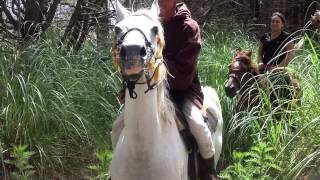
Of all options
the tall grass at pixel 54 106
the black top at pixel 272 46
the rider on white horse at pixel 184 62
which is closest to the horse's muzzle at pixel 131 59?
the rider on white horse at pixel 184 62

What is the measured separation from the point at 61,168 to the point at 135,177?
306cm

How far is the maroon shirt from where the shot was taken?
14.5ft

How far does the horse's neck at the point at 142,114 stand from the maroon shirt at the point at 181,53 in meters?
0.56

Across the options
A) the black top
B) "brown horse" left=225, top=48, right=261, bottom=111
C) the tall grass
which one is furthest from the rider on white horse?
the black top

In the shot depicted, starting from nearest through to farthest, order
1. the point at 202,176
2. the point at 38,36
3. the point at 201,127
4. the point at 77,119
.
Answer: the point at 201,127
the point at 202,176
the point at 77,119
the point at 38,36

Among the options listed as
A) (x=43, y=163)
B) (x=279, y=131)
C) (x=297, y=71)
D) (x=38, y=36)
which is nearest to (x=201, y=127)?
(x=279, y=131)

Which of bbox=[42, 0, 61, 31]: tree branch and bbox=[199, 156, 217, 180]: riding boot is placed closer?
bbox=[199, 156, 217, 180]: riding boot

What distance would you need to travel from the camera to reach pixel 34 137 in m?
6.58

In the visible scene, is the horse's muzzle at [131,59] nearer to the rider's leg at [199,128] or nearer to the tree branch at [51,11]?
the rider's leg at [199,128]

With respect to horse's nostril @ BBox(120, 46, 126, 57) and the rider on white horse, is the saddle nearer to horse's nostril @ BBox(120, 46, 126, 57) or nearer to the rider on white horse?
the rider on white horse

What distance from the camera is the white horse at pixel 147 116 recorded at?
3.57 m

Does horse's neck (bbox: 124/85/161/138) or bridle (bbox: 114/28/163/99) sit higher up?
bridle (bbox: 114/28/163/99)

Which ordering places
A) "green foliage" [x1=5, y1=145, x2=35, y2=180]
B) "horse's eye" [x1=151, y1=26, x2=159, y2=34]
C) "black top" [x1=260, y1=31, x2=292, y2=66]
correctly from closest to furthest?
"horse's eye" [x1=151, y1=26, x2=159, y2=34] → "green foliage" [x1=5, y1=145, x2=35, y2=180] → "black top" [x1=260, y1=31, x2=292, y2=66]

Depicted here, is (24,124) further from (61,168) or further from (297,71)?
(297,71)
